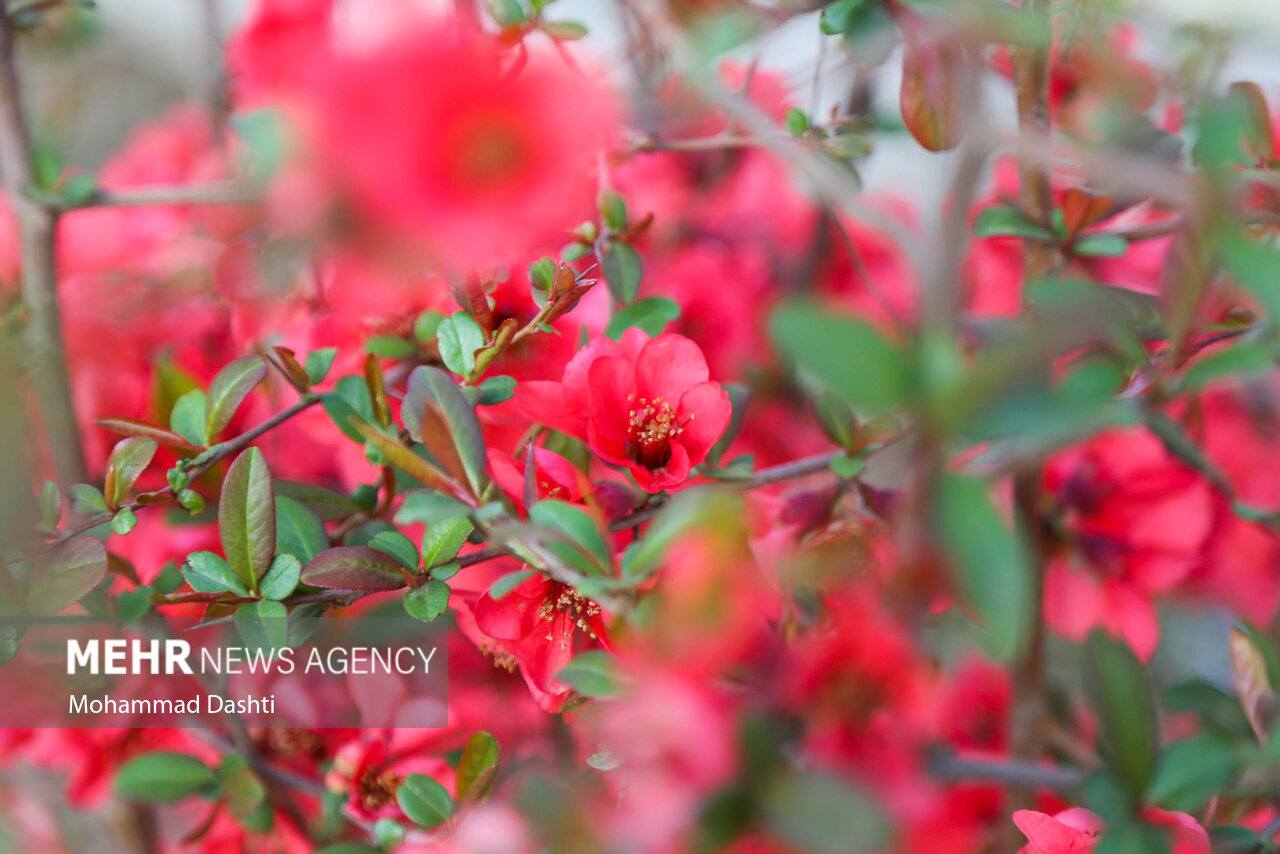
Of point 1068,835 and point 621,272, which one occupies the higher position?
point 621,272

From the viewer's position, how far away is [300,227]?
0.53 feet

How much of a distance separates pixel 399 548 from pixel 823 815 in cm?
22

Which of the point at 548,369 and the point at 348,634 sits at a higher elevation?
the point at 548,369

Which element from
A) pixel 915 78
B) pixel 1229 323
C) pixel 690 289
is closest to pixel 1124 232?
pixel 1229 323

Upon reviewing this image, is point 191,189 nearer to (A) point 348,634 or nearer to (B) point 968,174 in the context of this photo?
(A) point 348,634

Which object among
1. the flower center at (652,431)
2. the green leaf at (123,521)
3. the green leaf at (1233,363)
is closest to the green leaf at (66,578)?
the green leaf at (123,521)

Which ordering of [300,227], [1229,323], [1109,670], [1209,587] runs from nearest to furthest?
1. [300,227]
2. [1109,670]
3. [1229,323]
4. [1209,587]

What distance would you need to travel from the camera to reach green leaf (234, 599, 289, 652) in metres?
0.33

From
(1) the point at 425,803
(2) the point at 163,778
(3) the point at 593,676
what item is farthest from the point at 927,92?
(2) the point at 163,778

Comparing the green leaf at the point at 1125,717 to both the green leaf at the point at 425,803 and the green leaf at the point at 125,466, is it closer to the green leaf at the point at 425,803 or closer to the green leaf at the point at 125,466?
the green leaf at the point at 425,803

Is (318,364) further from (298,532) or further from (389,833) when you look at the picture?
(389,833)

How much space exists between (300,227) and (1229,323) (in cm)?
41

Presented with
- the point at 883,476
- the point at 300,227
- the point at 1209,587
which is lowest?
the point at 1209,587

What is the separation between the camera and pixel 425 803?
36 cm
